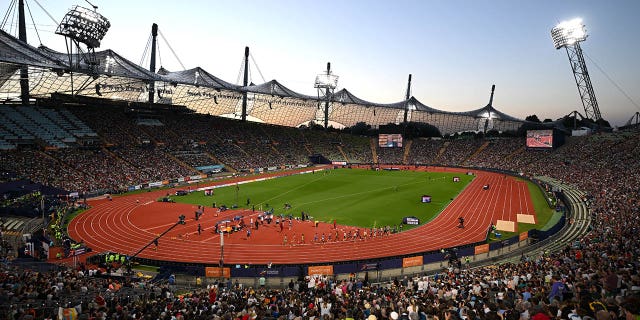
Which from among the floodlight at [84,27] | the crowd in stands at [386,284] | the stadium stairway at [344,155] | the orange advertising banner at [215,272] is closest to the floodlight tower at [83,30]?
the floodlight at [84,27]

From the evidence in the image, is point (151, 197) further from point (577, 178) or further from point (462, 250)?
point (577, 178)

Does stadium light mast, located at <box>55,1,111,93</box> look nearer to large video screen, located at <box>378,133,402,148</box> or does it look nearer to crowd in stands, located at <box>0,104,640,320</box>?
crowd in stands, located at <box>0,104,640,320</box>

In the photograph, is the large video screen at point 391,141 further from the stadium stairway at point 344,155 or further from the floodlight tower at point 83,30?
the floodlight tower at point 83,30

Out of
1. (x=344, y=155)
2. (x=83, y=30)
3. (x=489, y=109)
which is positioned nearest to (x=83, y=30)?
(x=83, y=30)

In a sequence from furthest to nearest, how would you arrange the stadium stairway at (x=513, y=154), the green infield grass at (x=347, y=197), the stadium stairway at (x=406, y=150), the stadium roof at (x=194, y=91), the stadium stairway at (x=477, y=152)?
the stadium stairway at (x=406, y=150) → the stadium stairway at (x=477, y=152) → the stadium stairway at (x=513, y=154) → the stadium roof at (x=194, y=91) → the green infield grass at (x=347, y=197)

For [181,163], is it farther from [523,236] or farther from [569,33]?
[569,33]

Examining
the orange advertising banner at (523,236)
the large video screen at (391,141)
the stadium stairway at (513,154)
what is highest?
the large video screen at (391,141)

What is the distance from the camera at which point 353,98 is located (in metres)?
104

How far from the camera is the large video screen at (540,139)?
229ft

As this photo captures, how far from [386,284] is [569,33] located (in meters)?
65.0

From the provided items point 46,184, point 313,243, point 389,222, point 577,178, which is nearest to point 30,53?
point 46,184

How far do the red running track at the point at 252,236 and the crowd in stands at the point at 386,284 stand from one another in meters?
5.44

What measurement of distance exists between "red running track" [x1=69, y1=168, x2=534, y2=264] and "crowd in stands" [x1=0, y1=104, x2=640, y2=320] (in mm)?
5438

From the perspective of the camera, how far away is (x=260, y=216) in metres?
33.8
